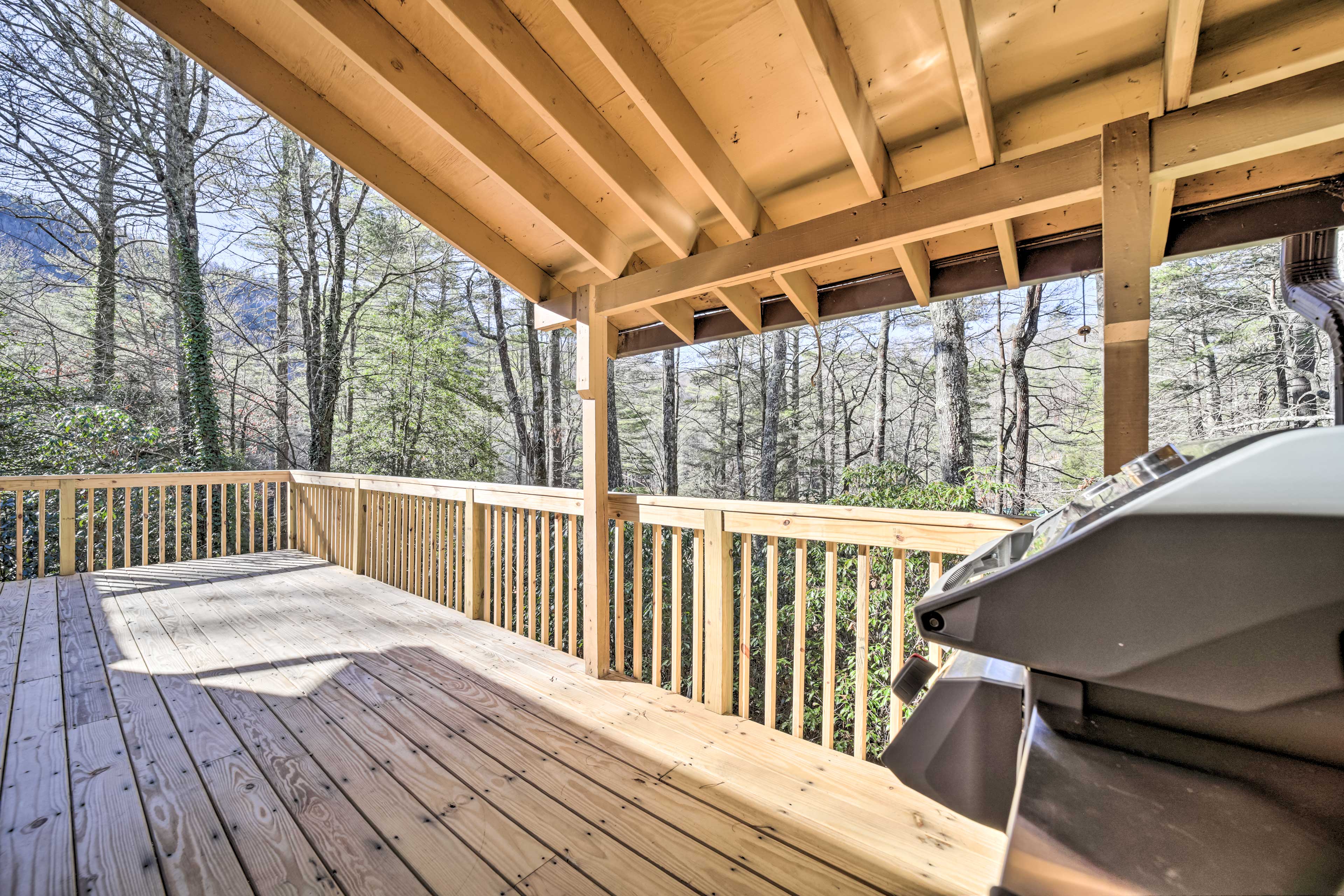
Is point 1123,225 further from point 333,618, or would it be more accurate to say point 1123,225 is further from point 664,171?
point 333,618

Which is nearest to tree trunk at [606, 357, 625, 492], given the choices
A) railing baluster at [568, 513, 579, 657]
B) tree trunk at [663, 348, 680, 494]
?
tree trunk at [663, 348, 680, 494]

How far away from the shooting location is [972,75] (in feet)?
4.41

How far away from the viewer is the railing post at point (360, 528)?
4652 mm

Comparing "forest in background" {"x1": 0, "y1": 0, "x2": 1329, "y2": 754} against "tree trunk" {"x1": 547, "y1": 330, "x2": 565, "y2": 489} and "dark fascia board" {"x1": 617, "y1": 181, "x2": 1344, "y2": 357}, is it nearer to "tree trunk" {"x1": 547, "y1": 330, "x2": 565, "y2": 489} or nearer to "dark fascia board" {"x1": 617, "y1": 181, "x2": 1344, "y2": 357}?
"tree trunk" {"x1": 547, "y1": 330, "x2": 565, "y2": 489}

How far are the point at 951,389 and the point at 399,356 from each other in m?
8.56

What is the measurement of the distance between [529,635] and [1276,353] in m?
9.40

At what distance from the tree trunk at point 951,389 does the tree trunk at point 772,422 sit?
3326 mm

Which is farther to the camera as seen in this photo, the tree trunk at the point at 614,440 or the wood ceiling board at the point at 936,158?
the tree trunk at the point at 614,440

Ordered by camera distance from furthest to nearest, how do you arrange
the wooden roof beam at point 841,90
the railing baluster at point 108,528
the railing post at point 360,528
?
the railing baluster at point 108,528, the railing post at point 360,528, the wooden roof beam at point 841,90

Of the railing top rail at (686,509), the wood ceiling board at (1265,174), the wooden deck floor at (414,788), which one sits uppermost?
the wood ceiling board at (1265,174)

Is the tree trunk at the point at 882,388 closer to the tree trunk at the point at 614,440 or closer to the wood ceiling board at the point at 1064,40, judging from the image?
the tree trunk at the point at 614,440

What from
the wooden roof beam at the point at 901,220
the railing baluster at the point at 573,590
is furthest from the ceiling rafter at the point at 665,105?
the railing baluster at the point at 573,590

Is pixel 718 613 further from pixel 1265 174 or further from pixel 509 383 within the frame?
pixel 509 383

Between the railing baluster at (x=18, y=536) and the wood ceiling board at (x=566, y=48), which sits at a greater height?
the wood ceiling board at (x=566, y=48)
